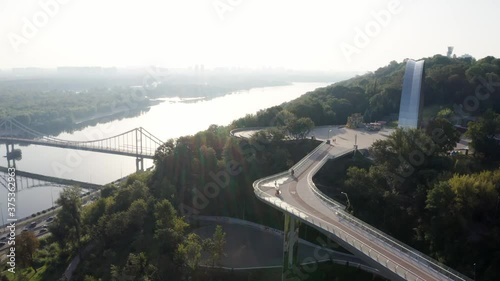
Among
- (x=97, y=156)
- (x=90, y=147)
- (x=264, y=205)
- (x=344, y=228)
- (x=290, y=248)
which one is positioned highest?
(x=344, y=228)

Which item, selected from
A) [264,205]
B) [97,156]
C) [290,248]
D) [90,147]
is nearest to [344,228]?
[290,248]

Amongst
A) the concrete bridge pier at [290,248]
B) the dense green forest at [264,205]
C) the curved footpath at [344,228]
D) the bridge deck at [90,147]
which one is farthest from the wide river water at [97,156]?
the concrete bridge pier at [290,248]

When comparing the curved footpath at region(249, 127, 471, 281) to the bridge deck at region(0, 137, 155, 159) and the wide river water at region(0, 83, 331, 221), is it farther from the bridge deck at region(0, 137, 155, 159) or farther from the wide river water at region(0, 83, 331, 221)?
the bridge deck at region(0, 137, 155, 159)

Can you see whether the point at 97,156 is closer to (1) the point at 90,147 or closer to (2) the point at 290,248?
(1) the point at 90,147

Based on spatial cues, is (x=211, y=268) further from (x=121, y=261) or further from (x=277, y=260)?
(x=121, y=261)

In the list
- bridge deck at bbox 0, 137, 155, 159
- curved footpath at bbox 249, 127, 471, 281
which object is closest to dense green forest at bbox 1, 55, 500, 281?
curved footpath at bbox 249, 127, 471, 281
